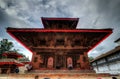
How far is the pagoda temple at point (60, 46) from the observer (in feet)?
29.2

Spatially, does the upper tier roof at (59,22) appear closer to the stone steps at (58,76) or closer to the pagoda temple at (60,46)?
the pagoda temple at (60,46)

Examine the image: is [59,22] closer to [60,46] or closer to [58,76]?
[60,46]

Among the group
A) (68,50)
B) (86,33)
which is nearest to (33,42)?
(68,50)

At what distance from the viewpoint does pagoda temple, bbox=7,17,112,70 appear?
890 cm

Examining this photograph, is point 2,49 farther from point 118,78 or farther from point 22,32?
point 118,78

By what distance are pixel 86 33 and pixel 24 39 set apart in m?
5.95

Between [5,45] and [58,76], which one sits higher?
[5,45]

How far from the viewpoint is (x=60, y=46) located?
9625mm

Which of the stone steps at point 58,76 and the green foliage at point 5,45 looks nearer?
the stone steps at point 58,76

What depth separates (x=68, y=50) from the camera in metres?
9.52

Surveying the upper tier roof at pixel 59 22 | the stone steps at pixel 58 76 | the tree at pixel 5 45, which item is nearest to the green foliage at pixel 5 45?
the tree at pixel 5 45

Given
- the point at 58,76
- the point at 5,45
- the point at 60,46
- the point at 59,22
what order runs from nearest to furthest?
1. the point at 58,76
2. the point at 60,46
3. the point at 59,22
4. the point at 5,45

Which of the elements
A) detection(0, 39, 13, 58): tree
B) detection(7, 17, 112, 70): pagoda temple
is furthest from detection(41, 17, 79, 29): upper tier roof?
detection(0, 39, 13, 58): tree

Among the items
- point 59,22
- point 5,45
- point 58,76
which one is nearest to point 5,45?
point 5,45
